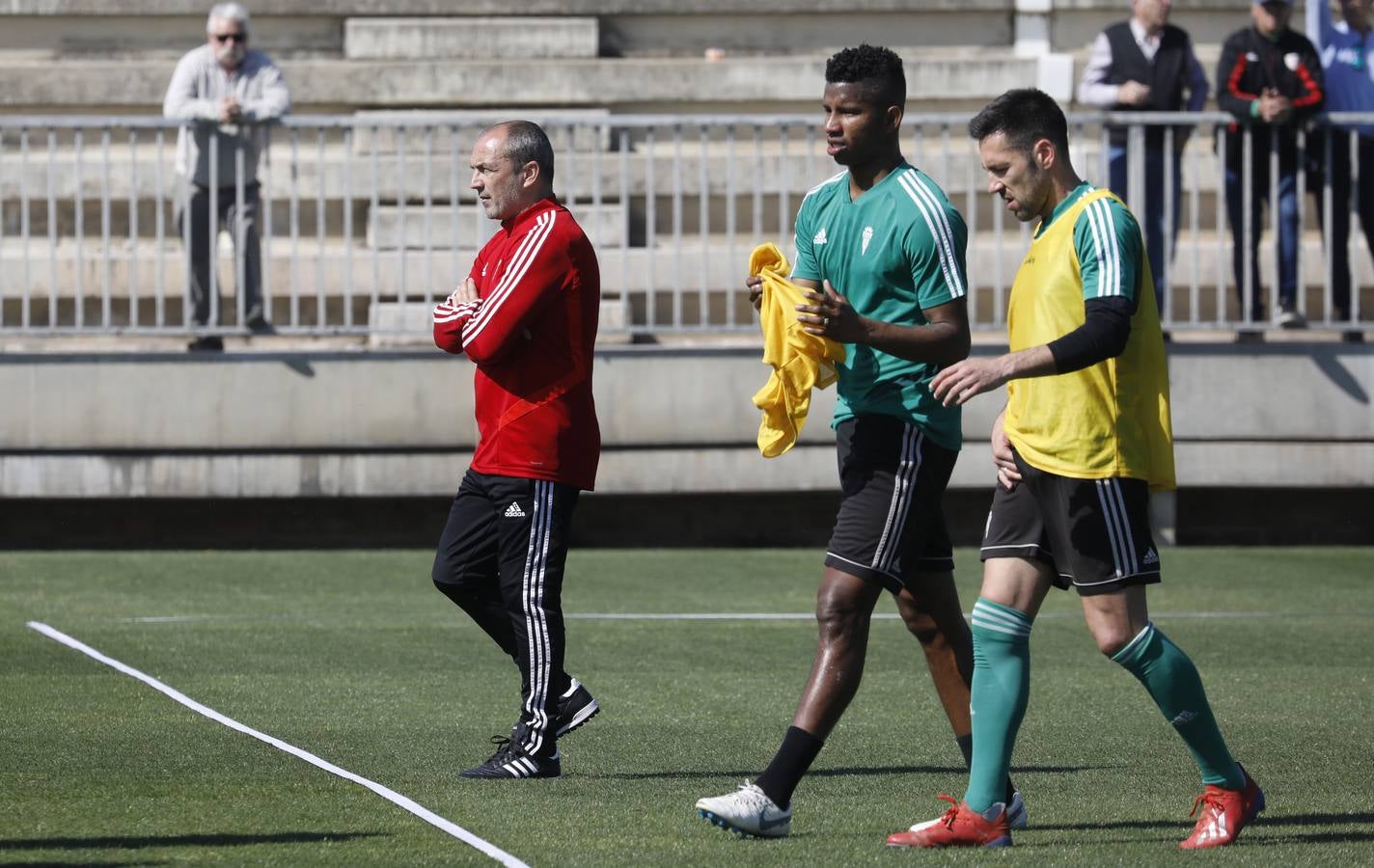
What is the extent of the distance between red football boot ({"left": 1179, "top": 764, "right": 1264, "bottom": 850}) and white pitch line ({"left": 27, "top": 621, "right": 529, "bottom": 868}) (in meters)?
1.61

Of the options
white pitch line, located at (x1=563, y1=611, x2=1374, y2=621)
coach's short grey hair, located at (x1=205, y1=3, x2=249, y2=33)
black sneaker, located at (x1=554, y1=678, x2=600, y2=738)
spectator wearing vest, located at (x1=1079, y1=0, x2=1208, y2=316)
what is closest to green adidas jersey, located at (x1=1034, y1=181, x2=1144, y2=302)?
black sneaker, located at (x1=554, y1=678, x2=600, y2=738)

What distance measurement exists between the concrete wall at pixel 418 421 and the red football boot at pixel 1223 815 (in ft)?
25.1

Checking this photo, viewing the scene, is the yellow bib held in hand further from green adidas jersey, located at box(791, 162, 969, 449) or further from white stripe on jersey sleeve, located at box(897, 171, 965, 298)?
white stripe on jersey sleeve, located at box(897, 171, 965, 298)

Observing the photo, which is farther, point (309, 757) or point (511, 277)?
point (309, 757)

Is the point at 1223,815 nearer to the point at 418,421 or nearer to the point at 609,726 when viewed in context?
the point at 609,726

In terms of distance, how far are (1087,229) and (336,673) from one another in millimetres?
4117

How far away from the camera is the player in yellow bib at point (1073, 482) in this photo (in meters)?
5.17

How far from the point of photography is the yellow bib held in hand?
5434 millimetres

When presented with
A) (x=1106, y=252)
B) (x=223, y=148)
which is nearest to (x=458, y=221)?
(x=223, y=148)

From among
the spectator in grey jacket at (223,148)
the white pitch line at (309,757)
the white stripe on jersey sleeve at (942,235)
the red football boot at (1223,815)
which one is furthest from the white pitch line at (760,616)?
the red football boot at (1223,815)

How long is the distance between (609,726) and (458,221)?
21.8 ft

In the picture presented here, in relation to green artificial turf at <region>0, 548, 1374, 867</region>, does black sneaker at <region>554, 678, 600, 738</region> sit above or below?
above

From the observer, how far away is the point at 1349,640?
946cm

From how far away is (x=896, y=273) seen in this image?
217 inches
